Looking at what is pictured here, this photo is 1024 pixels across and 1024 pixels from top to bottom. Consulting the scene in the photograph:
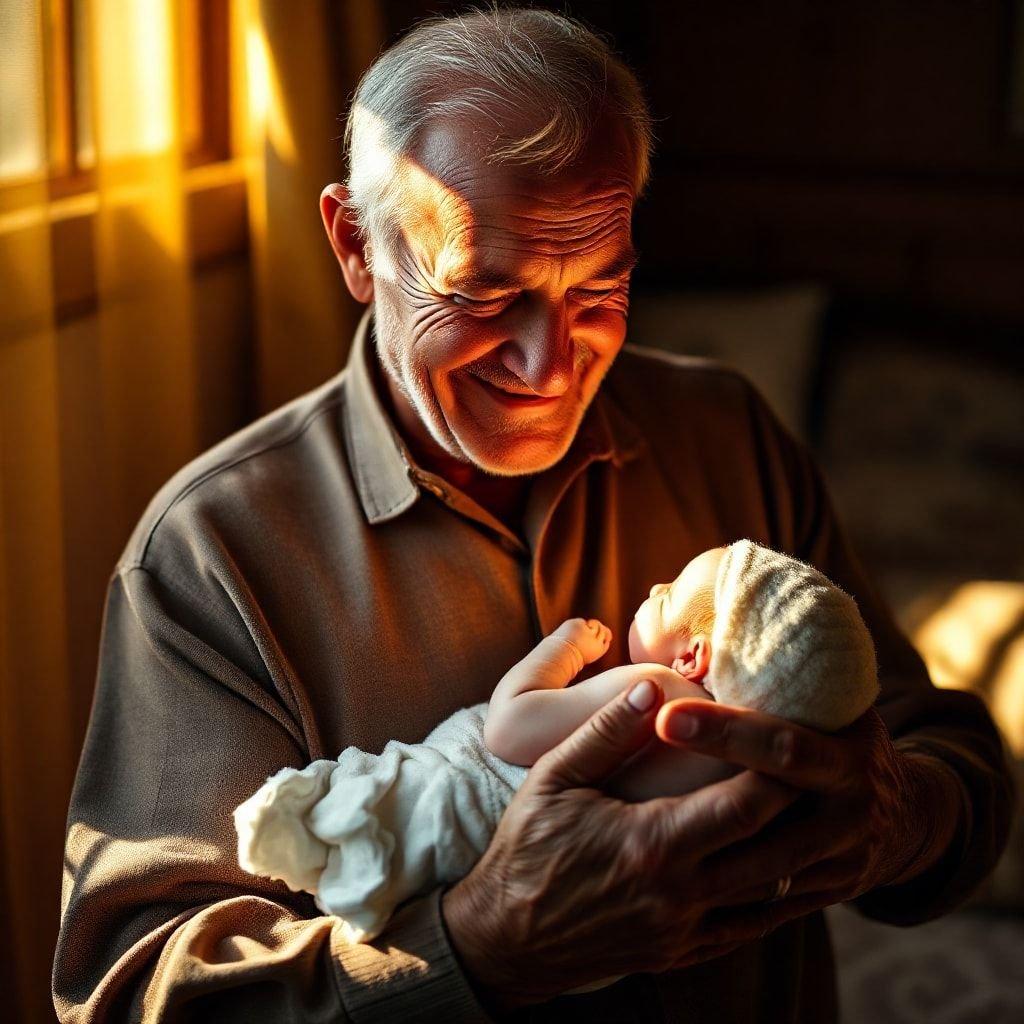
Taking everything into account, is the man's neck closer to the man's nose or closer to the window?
the man's nose

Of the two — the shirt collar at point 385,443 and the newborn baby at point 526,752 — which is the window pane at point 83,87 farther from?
the newborn baby at point 526,752

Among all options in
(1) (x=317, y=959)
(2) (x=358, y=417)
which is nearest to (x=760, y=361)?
(2) (x=358, y=417)

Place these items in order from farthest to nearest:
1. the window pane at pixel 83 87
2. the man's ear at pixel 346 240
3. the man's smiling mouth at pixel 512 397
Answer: the window pane at pixel 83 87, the man's ear at pixel 346 240, the man's smiling mouth at pixel 512 397

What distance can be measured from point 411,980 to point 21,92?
1.34 metres

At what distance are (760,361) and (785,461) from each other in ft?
6.43

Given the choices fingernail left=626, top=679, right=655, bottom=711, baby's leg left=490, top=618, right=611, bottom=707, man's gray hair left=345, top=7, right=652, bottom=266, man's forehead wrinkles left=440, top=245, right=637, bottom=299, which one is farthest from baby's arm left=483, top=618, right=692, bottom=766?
man's gray hair left=345, top=7, right=652, bottom=266

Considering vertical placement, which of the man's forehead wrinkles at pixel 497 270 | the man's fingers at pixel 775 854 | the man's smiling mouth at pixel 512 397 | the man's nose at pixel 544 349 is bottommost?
the man's fingers at pixel 775 854

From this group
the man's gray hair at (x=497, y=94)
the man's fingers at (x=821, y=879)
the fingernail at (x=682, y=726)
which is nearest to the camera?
the fingernail at (x=682, y=726)

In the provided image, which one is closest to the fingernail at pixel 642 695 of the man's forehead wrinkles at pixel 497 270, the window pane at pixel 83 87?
the man's forehead wrinkles at pixel 497 270

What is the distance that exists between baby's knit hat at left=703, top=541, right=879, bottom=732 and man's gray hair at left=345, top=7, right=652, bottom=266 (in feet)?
1.79

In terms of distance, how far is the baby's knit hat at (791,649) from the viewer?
3.82 ft

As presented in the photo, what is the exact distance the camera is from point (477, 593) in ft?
4.97

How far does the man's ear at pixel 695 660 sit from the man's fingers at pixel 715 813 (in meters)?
0.15

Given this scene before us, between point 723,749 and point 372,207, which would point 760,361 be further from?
point 723,749
